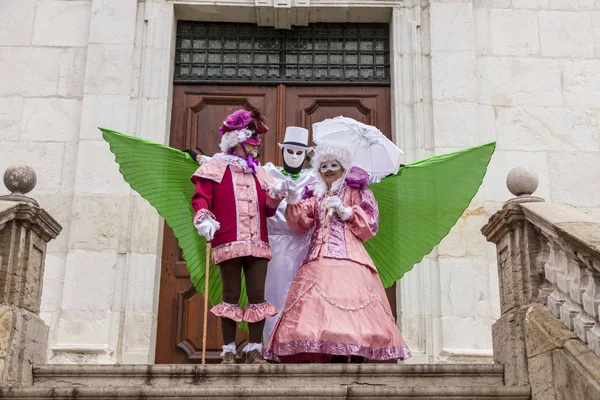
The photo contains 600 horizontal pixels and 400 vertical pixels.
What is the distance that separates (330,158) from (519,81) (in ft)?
10.1

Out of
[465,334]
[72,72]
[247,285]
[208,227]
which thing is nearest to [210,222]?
[208,227]

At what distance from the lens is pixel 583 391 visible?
161 inches

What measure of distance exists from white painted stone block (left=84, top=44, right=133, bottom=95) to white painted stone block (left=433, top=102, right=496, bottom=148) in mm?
2972

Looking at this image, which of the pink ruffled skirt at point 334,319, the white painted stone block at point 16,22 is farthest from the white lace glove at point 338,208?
the white painted stone block at point 16,22

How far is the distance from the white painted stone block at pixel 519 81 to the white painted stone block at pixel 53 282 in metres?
4.23

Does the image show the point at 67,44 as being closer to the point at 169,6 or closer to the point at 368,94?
the point at 169,6

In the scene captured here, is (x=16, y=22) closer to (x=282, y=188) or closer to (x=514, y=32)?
(x=282, y=188)

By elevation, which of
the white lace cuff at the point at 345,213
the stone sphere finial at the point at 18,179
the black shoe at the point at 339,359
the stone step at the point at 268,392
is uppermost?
the stone sphere finial at the point at 18,179

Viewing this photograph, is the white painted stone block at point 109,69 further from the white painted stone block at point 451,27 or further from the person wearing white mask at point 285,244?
the white painted stone block at point 451,27

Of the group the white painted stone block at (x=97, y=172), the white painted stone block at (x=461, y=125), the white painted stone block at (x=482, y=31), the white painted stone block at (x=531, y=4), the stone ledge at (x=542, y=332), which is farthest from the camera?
the white painted stone block at (x=531, y=4)

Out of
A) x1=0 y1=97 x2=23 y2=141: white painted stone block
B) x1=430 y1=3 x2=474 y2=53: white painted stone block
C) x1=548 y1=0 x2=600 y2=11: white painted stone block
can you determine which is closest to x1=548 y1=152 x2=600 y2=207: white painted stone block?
x1=430 y1=3 x2=474 y2=53: white painted stone block

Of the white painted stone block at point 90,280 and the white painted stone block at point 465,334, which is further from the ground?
the white painted stone block at point 90,280

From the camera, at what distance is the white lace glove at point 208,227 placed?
5617 mm

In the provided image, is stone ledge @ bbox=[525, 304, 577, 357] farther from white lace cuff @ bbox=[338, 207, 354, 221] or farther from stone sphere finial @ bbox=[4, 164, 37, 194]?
stone sphere finial @ bbox=[4, 164, 37, 194]
